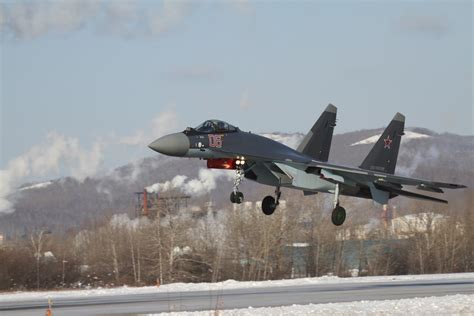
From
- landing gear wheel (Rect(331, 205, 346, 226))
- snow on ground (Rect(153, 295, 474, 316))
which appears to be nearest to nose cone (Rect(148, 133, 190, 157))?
landing gear wheel (Rect(331, 205, 346, 226))

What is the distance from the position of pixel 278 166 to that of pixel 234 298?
48.8 ft

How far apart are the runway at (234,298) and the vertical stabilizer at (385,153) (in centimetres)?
776

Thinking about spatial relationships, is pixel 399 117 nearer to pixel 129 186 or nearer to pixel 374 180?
pixel 374 180

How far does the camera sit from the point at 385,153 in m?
35.8

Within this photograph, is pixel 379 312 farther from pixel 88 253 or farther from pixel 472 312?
pixel 88 253

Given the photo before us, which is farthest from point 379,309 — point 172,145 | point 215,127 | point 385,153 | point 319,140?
point 172,145

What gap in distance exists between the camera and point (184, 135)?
92.1ft

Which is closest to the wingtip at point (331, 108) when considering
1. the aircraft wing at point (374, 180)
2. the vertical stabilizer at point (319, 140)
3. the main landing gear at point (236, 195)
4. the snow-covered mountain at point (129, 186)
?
the vertical stabilizer at point (319, 140)

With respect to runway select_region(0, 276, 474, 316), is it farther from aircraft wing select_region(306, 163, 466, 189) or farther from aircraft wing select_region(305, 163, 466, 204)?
aircraft wing select_region(306, 163, 466, 189)

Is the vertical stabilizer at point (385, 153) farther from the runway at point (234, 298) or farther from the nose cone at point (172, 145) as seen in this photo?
the nose cone at point (172, 145)

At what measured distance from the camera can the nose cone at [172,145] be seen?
27.2 m

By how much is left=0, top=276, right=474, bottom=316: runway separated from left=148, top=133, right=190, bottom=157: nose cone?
951 cm

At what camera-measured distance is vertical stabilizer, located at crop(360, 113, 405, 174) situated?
3562 centimetres

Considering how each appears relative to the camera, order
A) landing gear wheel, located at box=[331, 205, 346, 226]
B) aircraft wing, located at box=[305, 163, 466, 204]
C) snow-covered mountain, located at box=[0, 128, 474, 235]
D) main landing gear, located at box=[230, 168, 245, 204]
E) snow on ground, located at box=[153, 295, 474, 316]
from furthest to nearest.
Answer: snow-covered mountain, located at box=[0, 128, 474, 235]
snow on ground, located at box=[153, 295, 474, 316]
aircraft wing, located at box=[305, 163, 466, 204]
landing gear wheel, located at box=[331, 205, 346, 226]
main landing gear, located at box=[230, 168, 245, 204]
